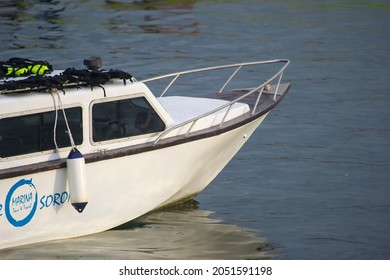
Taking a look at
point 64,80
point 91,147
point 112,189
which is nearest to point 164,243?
point 112,189

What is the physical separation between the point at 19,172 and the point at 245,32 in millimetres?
15458

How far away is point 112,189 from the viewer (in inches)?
586

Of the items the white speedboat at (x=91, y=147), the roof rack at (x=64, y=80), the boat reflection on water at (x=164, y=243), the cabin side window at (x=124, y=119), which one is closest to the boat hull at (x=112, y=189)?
the white speedboat at (x=91, y=147)

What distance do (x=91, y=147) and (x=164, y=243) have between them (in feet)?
6.16

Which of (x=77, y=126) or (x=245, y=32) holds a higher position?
(x=245, y=32)

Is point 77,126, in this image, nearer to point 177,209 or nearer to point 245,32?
point 177,209

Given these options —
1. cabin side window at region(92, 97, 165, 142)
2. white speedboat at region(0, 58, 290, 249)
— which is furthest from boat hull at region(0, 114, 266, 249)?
cabin side window at region(92, 97, 165, 142)

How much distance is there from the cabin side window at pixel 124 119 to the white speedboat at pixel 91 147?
0.6 inches

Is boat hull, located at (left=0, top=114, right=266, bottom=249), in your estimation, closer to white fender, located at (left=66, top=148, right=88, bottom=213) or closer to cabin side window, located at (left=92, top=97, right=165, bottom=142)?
white fender, located at (left=66, top=148, right=88, bottom=213)

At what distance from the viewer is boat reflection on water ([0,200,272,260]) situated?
574 inches

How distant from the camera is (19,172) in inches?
548

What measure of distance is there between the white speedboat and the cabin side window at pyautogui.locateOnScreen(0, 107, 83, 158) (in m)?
0.01

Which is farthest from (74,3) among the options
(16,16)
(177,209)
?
(177,209)
